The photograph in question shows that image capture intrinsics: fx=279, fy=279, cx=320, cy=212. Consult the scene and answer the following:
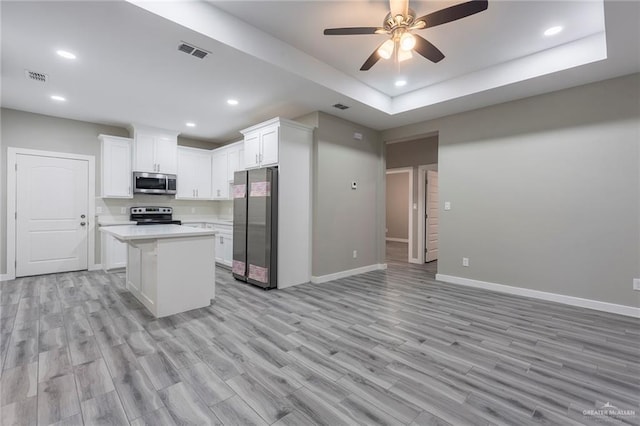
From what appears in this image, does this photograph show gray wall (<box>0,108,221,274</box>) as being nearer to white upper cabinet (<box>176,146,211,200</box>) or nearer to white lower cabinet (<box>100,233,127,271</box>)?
white lower cabinet (<box>100,233,127,271</box>)

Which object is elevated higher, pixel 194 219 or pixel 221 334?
pixel 194 219

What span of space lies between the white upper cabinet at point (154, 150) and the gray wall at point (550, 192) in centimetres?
531

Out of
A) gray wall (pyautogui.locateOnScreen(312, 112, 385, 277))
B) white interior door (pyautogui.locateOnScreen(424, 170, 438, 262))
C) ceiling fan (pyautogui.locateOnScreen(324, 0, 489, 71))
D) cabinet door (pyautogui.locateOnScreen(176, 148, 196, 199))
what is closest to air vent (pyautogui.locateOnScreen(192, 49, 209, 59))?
ceiling fan (pyautogui.locateOnScreen(324, 0, 489, 71))

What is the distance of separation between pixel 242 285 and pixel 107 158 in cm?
360

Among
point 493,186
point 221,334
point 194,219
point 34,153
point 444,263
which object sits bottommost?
point 221,334

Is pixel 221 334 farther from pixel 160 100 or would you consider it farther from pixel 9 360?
pixel 160 100

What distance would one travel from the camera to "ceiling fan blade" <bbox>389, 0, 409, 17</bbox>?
2367 mm

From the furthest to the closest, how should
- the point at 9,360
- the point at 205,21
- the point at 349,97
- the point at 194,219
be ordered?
1. the point at 194,219
2. the point at 349,97
3. the point at 205,21
4. the point at 9,360

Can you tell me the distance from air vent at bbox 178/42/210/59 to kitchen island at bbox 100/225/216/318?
6.26ft

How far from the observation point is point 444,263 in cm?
475

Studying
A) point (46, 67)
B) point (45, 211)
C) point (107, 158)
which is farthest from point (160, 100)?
point (45, 211)

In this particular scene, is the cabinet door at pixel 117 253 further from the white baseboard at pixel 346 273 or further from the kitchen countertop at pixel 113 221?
the white baseboard at pixel 346 273

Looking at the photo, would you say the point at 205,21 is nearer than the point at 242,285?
Yes

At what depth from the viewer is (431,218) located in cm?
672
